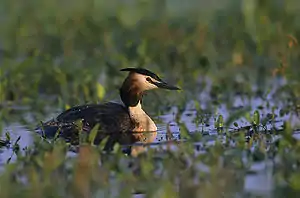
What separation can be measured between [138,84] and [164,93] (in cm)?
128

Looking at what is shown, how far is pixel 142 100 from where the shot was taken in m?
11.6

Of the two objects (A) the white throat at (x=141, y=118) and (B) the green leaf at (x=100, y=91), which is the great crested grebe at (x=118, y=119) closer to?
(A) the white throat at (x=141, y=118)

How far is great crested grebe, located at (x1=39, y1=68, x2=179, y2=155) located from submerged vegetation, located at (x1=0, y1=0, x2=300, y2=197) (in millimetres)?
295

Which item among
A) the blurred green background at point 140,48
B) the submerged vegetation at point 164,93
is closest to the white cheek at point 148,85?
the submerged vegetation at point 164,93

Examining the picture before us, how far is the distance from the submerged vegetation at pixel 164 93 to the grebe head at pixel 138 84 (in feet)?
1.24

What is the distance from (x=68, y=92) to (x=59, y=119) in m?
2.22

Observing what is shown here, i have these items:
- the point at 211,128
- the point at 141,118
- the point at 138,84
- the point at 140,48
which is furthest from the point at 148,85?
the point at 140,48

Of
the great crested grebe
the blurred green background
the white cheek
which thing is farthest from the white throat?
the blurred green background

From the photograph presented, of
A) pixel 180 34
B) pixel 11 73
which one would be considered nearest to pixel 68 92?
pixel 11 73

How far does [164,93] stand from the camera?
1170 cm

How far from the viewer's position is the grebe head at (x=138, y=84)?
10.4 metres

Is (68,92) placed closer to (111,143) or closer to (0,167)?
(111,143)

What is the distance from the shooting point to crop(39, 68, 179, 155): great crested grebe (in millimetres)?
9672

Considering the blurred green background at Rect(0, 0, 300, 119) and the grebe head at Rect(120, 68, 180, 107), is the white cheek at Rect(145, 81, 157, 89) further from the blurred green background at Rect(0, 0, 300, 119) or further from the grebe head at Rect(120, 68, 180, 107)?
the blurred green background at Rect(0, 0, 300, 119)
